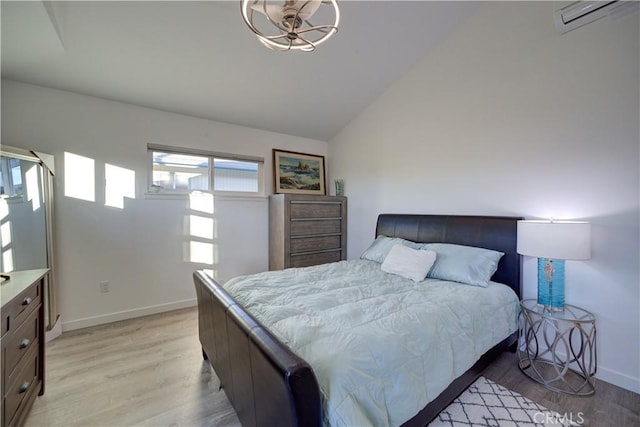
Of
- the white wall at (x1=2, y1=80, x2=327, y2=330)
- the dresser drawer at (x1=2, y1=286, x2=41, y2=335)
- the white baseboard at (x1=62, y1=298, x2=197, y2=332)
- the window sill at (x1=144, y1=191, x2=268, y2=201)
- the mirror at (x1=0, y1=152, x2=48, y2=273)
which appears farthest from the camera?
the window sill at (x1=144, y1=191, x2=268, y2=201)

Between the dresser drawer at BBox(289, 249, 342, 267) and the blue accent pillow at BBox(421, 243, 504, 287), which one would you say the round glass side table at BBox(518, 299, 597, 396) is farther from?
the dresser drawer at BBox(289, 249, 342, 267)

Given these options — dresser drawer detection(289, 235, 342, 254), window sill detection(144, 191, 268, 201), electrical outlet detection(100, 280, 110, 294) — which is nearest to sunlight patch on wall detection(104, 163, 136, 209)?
window sill detection(144, 191, 268, 201)

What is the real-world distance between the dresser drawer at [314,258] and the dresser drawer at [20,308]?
2.35 meters

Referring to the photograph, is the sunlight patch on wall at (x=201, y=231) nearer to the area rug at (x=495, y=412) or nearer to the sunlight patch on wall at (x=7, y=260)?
the sunlight patch on wall at (x=7, y=260)

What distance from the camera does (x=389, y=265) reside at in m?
2.48

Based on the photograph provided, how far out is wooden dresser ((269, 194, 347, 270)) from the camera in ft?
11.6

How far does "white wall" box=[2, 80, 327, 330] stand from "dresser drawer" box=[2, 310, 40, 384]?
1.17 meters

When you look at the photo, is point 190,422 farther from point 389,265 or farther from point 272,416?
point 389,265

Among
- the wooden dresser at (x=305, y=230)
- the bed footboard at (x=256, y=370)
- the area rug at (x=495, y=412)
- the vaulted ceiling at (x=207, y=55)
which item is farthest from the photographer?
the wooden dresser at (x=305, y=230)

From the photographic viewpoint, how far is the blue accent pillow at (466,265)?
2.13m

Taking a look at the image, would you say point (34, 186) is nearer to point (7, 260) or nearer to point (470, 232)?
point (7, 260)

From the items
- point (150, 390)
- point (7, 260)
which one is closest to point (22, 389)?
point (150, 390)

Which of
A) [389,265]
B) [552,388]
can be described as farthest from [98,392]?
[552,388]

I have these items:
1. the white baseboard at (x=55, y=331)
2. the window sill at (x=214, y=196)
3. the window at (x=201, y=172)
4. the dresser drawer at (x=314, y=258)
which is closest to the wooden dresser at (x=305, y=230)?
the dresser drawer at (x=314, y=258)
